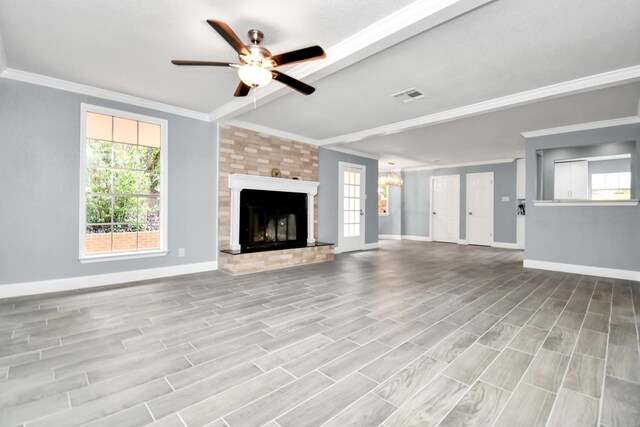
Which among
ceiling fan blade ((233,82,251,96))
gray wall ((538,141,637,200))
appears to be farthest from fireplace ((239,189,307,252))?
gray wall ((538,141,637,200))

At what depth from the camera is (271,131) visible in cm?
564

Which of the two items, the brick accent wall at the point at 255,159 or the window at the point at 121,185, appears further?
the brick accent wall at the point at 255,159

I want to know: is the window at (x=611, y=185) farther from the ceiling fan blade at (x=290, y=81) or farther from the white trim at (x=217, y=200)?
the white trim at (x=217, y=200)

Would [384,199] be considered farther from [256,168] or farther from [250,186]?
[250,186]

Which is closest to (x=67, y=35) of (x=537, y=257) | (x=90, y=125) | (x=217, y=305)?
(x=90, y=125)

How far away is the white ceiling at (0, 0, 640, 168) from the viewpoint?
2.28 meters

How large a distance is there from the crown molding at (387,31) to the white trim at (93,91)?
2.06 m

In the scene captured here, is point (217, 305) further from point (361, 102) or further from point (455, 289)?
point (361, 102)

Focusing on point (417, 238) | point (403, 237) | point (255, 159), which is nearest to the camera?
point (255, 159)

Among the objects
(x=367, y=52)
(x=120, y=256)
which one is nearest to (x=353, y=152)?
(x=367, y=52)

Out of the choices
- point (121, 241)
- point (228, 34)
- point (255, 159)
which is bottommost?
point (121, 241)

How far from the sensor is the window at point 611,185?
6.27 m

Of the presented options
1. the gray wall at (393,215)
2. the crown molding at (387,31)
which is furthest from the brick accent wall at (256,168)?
the gray wall at (393,215)

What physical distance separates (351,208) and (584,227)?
14.5 feet
